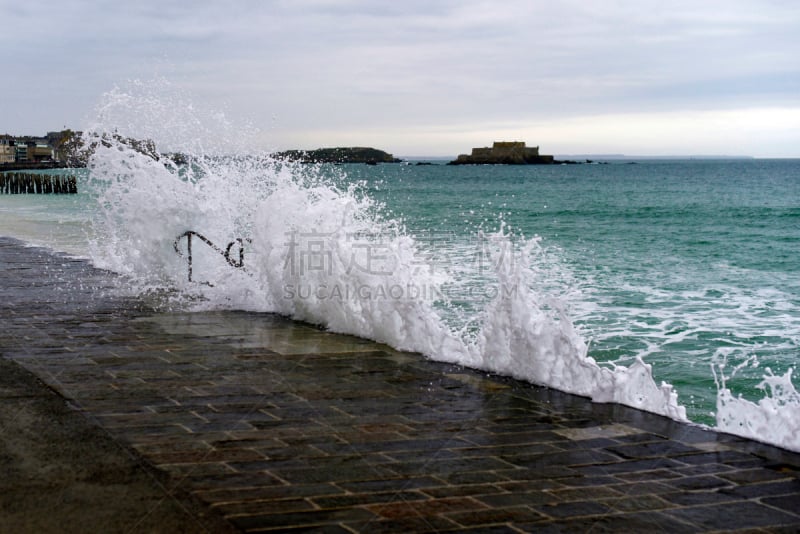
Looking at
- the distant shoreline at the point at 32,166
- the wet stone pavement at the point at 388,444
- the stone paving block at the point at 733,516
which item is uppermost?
the stone paving block at the point at 733,516

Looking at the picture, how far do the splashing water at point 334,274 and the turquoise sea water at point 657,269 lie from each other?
547 mm

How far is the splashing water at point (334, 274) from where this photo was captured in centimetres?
618

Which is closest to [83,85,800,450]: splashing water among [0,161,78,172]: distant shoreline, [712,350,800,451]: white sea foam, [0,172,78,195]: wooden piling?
[712,350,800,451]: white sea foam

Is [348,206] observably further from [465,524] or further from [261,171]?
[465,524]

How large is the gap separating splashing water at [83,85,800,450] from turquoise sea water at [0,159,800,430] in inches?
21.5

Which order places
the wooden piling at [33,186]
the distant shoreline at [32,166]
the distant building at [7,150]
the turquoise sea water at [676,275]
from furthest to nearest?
1. the distant building at [7,150]
2. the distant shoreline at [32,166]
3. the wooden piling at [33,186]
4. the turquoise sea water at [676,275]

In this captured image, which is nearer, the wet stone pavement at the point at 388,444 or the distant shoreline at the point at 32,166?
the wet stone pavement at the point at 388,444

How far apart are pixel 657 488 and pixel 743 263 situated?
23.1 metres

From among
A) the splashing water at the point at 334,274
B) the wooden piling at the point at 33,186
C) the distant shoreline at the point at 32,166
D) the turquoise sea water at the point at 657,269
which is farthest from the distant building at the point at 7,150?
the splashing water at the point at 334,274

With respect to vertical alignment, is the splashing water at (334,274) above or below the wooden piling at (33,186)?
above

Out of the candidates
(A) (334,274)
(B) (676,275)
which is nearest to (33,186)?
(B) (676,275)

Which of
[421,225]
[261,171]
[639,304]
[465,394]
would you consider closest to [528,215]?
[421,225]

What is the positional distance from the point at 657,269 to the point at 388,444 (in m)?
19.5

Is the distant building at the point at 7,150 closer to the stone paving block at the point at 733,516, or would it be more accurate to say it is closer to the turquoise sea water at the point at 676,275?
the turquoise sea water at the point at 676,275
